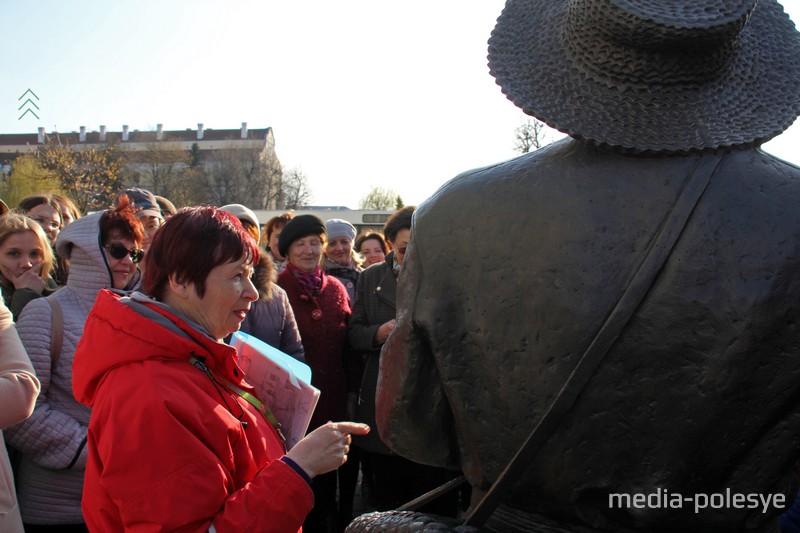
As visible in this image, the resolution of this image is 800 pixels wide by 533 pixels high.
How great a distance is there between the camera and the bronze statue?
49.7 inches

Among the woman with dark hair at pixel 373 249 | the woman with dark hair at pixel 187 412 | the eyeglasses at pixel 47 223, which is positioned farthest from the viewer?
the woman with dark hair at pixel 373 249

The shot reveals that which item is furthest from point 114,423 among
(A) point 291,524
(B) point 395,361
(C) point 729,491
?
(C) point 729,491

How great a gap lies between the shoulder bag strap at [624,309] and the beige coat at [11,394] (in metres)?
2.08

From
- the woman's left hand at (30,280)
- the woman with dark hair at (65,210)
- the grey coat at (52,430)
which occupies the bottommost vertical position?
the grey coat at (52,430)

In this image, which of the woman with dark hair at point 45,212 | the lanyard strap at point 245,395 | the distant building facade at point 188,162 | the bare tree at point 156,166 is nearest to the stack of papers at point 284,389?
the lanyard strap at point 245,395

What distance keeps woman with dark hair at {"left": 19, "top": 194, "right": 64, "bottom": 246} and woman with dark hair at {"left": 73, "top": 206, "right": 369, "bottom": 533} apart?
10.9 feet

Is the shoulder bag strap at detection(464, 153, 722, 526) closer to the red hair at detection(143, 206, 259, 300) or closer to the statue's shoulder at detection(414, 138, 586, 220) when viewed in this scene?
the statue's shoulder at detection(414, 138, 586, 220)

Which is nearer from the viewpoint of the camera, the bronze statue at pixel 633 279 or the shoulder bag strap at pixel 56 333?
the bronze statue at pixel 633 279

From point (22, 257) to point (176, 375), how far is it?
8.08ft

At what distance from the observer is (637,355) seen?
1.29 meters

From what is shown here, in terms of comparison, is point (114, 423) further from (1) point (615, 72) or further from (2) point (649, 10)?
(2) point (649, 10)

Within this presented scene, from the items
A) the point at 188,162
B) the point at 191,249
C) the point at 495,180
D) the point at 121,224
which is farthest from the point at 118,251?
the point at 188,162

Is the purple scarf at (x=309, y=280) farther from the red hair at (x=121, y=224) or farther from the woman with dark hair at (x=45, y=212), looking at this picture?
the woman with dark hair at (x=45, y=212)

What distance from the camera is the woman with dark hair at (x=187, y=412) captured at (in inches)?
65.7
